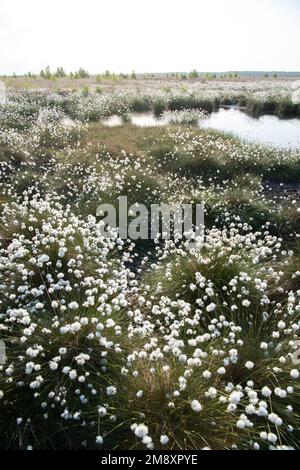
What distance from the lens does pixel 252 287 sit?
5.29 meters

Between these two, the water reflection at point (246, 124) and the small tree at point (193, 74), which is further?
the small tree at point (193, 74)

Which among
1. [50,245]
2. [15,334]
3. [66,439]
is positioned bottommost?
[66,439]

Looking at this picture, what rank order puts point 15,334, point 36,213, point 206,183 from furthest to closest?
point 206,183 → point 36,213 → point 15,334

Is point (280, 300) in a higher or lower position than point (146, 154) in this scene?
lower

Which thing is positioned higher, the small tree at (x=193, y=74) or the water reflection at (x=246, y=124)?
the small tree at (x=193, y=74)

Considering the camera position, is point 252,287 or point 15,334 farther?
point 252,287

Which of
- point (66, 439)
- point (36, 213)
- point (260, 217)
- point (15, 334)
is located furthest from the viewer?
point (260, 217)

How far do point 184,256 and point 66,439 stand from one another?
3277 mm

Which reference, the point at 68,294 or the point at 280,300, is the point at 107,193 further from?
the point at 280,300

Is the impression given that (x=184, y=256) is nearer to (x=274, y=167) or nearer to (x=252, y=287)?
(x=252, y=287)

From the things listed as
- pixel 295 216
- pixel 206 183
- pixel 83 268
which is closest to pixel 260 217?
pixel 295 216

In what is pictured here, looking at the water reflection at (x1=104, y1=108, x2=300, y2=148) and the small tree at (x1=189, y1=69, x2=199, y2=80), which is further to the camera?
the small tree at (x1=189, y1=69, x2=199, y2=80)

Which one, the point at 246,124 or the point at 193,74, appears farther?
the point at 193,74

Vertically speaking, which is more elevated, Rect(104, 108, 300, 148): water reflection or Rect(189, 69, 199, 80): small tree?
Rect(189, 69, 199, 80): small tree
